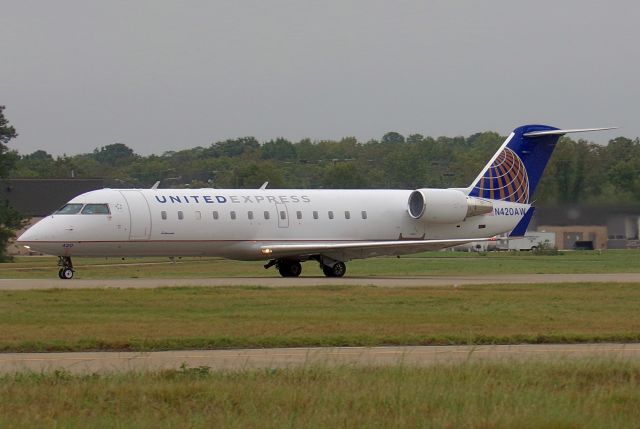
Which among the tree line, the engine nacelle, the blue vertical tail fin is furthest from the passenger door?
the tree line

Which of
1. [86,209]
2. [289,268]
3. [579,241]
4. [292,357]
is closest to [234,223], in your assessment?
[289,268]

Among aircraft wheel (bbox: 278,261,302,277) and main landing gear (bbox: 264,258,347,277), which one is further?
aircraft wheel (bbox: 278,261,302,277)

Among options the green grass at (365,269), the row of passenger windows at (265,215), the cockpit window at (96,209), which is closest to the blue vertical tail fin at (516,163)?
the green grass at (365,269)

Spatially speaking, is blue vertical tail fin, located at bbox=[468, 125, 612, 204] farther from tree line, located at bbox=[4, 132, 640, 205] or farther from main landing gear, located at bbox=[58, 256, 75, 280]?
main landing gear, located at bbox=[58, 256, 75, 280]

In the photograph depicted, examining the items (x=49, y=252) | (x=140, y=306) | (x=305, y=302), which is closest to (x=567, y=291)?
(x=305, y=302)

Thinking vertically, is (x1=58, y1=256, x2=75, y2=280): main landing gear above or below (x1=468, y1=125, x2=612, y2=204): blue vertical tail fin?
below

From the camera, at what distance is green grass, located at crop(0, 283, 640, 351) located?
20.1m

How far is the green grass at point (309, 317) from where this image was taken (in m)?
20.1

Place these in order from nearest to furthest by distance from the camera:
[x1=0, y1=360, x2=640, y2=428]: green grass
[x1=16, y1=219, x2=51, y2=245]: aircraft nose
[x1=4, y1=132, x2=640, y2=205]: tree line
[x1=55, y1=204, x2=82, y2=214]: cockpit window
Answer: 1. [x1=0, y1=360, x2=640, y2=428]: green grass
2. [x1=16, y1=219, x2=51, y2=245]: aircraft nose
3. [x1=55, y1=204, x2=82, y2=214]: cockpit window
4. [x1=4, y1=132, x2=640, y2=205]: tree line

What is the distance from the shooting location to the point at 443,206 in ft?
144

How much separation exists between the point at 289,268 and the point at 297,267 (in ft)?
0.97

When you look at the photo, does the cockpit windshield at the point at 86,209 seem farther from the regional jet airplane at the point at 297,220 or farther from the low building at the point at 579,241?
the low building at the point at 579,241

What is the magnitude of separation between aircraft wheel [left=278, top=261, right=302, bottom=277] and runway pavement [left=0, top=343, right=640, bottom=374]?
23.9 meters

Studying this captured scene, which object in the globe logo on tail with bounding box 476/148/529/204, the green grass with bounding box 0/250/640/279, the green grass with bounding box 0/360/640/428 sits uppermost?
the globe logo on tail with bounding box 476/148/529/204
